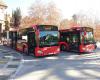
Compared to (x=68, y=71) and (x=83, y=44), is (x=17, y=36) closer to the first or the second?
(x=83, y=44)

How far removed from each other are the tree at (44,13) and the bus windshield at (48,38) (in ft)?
135

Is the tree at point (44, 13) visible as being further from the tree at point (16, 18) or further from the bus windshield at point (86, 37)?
the bus windshield at point (86, 37)

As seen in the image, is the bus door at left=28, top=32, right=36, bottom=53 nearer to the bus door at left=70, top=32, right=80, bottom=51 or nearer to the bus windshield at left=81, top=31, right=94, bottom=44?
the bus door at left=70, top=32, right=80, bottom=51

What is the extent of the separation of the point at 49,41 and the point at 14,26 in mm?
54240

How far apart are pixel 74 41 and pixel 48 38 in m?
4.27

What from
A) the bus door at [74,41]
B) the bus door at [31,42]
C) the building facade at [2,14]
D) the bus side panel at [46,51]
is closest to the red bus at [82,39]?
the bus door at [74,41]

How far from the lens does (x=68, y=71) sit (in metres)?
14.4

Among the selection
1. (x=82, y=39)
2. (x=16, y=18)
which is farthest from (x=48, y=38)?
(x=16, y=18)

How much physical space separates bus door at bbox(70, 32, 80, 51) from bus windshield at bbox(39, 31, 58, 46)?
282 centimetres

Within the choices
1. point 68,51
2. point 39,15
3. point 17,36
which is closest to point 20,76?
point 68,51

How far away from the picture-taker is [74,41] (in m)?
25.5

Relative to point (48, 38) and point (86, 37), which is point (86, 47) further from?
point (48, 38)

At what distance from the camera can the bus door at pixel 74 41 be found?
2465 cm

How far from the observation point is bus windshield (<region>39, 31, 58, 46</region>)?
70.8 ft
